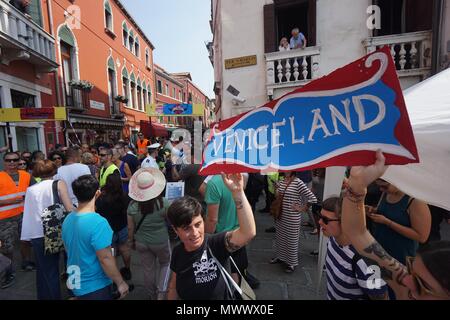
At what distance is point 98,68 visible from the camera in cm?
1383

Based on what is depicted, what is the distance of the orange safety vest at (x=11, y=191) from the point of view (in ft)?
9.86

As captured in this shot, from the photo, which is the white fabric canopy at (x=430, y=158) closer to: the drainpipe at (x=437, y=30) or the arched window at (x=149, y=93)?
the drainpipe at (x=437, y=30)

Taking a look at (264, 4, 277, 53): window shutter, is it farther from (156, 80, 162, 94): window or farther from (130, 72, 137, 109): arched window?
(156, 80, 162, 94): window

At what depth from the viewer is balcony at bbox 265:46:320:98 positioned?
6.79 m

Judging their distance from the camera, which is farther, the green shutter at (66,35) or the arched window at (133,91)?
the arched window at (133,91)

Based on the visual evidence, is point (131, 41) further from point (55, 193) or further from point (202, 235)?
point (202, 235)

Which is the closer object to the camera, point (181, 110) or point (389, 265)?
point (389, 265)

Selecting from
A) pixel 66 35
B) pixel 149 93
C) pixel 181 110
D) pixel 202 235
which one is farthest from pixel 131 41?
pixel 202 235

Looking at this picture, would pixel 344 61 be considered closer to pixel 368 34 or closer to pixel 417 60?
pixel 368 34

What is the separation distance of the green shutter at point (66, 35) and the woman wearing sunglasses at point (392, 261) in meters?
13.4

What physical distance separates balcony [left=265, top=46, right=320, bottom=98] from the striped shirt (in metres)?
5.97

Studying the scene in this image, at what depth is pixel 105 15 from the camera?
14859 millimetres

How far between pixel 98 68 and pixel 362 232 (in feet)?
52.1

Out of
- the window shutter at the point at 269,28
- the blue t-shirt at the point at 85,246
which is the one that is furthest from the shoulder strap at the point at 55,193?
the window shutter at the point at 269,28
